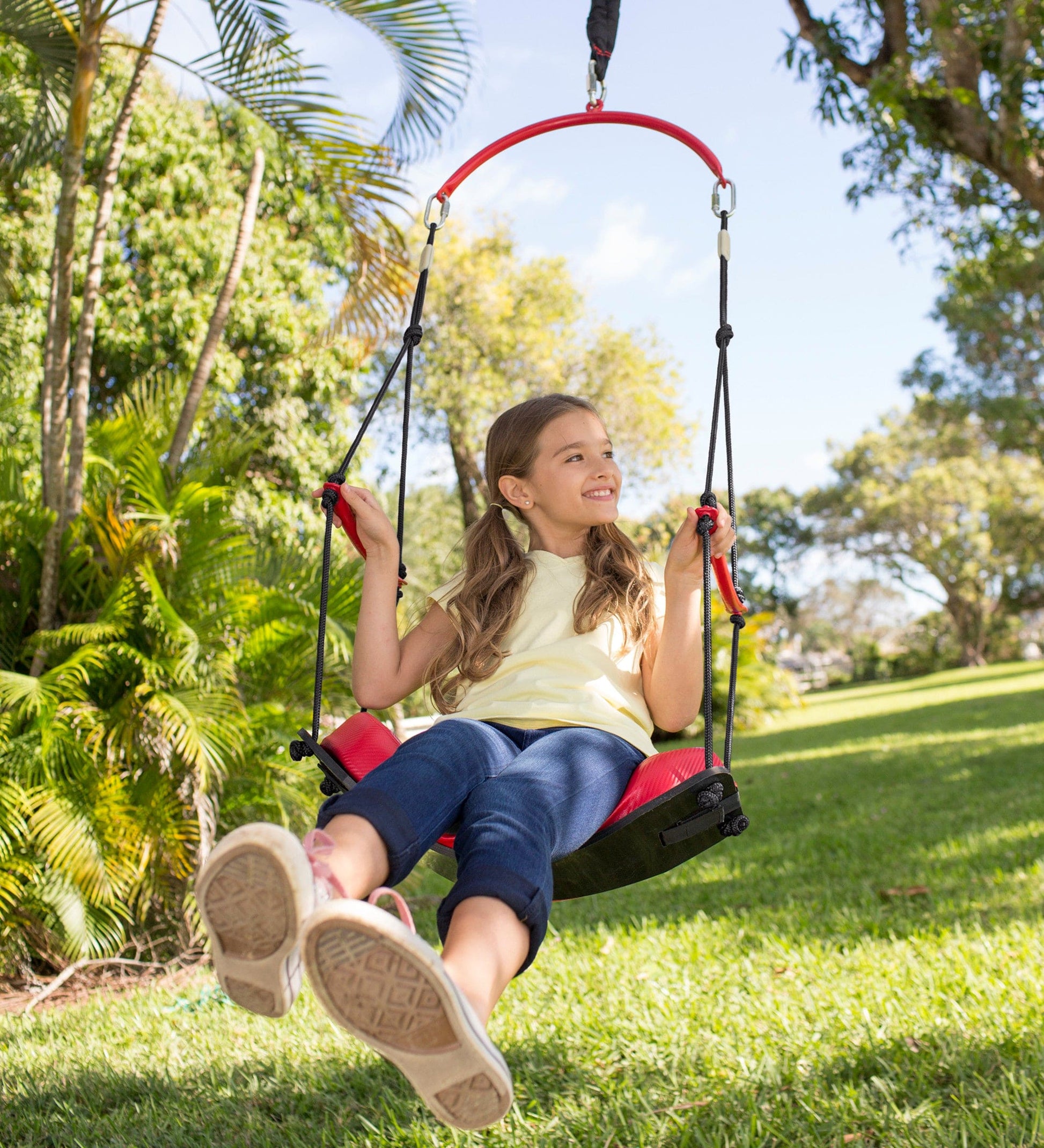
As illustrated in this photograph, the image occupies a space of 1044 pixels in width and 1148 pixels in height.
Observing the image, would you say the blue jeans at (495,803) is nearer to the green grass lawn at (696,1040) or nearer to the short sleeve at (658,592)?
the short sleeve at (658,592)

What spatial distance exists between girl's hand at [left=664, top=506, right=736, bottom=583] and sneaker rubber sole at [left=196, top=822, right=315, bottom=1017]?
0.94 meters

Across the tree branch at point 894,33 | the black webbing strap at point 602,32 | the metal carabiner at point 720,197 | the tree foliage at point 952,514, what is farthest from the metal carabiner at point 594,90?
the tree foliage at point 952,514

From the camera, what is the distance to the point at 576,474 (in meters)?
2.30

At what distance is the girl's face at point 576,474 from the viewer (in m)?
2.29

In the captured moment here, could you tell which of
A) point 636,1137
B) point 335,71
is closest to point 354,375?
point 335,71

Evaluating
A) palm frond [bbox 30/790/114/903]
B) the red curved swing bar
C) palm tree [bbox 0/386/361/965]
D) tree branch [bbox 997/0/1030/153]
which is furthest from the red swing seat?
tree branch [bbox 997/0/1030/153]

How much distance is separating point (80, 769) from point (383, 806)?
299 cm

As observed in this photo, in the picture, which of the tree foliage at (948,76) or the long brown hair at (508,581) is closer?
the long brown hair at (508,581)

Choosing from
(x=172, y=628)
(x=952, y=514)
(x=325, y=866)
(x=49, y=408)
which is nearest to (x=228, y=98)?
(x=49, y=408)

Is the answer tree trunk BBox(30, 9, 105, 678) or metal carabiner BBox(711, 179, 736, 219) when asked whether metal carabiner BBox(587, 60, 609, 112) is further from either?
tree trunk BBox(30, 9, 105, 678)

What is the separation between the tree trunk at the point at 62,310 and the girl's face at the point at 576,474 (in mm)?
2730

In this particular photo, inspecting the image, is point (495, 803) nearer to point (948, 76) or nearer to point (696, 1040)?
point (696, 1040)

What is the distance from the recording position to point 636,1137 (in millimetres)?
2248

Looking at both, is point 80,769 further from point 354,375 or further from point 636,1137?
point 354,375
